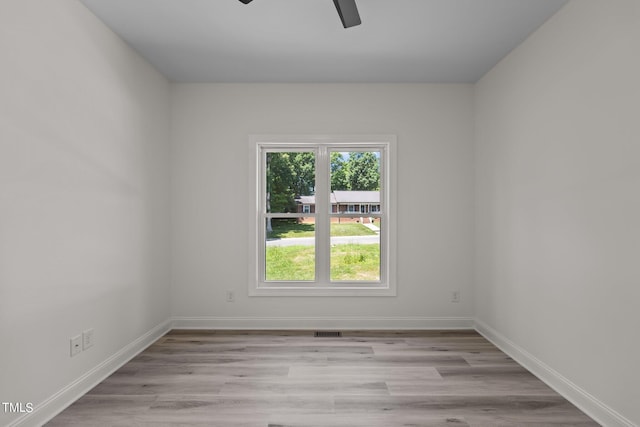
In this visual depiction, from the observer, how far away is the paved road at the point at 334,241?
4.32m

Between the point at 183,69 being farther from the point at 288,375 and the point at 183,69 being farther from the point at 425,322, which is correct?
the point at 425,322

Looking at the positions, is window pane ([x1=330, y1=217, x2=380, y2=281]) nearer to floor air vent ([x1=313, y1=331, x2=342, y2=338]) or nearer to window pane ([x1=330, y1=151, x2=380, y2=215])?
window pane ([x1=330, y1=151, x2=380, y2=215])

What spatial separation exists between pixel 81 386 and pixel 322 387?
5.20 feet

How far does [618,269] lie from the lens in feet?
7.20

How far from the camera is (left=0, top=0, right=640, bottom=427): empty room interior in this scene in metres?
2.23

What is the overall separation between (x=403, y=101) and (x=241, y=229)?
213 centimetres

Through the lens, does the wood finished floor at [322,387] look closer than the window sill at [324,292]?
Yes

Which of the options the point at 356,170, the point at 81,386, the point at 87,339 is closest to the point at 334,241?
the point at 356,170

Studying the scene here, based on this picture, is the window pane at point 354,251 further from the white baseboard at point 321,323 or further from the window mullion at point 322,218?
the white baseboard at point 321,323

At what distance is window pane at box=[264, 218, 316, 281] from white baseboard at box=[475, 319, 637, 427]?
6.32ft

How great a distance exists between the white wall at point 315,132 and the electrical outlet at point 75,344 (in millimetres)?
1533

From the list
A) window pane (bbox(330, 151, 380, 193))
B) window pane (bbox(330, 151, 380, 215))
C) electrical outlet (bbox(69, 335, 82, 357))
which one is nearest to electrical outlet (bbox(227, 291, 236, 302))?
window pane (bbox(330, 151, 380, 215))

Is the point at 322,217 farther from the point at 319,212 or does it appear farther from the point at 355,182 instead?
the point at 355,182

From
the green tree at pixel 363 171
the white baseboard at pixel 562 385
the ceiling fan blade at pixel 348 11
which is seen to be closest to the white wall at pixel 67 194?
the ceiling fan blade at pixel 348 11
